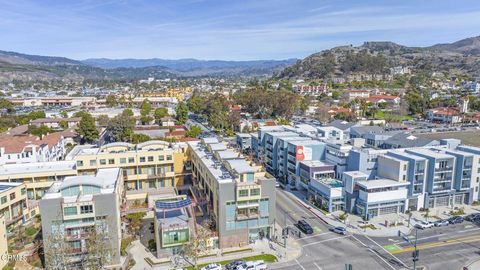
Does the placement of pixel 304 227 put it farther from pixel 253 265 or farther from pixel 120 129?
pixel 120 129

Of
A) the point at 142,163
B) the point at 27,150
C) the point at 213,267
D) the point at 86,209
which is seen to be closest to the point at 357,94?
the point at 142,163

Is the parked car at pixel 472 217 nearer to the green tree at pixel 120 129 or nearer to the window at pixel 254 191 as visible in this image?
the window at pixel 254 191

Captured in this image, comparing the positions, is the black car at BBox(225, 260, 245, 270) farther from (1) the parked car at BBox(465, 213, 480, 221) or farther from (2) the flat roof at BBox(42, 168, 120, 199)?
(1) the parked car at BBox(465, 213, 480, 221)

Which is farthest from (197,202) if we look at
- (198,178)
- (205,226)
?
(205,226)

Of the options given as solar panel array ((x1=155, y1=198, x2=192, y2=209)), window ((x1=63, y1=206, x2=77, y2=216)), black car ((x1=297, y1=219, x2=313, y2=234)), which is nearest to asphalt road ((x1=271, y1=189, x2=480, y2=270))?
black car ((x1=297, y1=219, x2=313, y2=234))

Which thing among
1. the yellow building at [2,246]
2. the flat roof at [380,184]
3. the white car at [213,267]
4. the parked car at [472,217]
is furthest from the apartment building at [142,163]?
the parked car at [472,217]

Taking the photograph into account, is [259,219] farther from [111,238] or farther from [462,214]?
[462,214]
